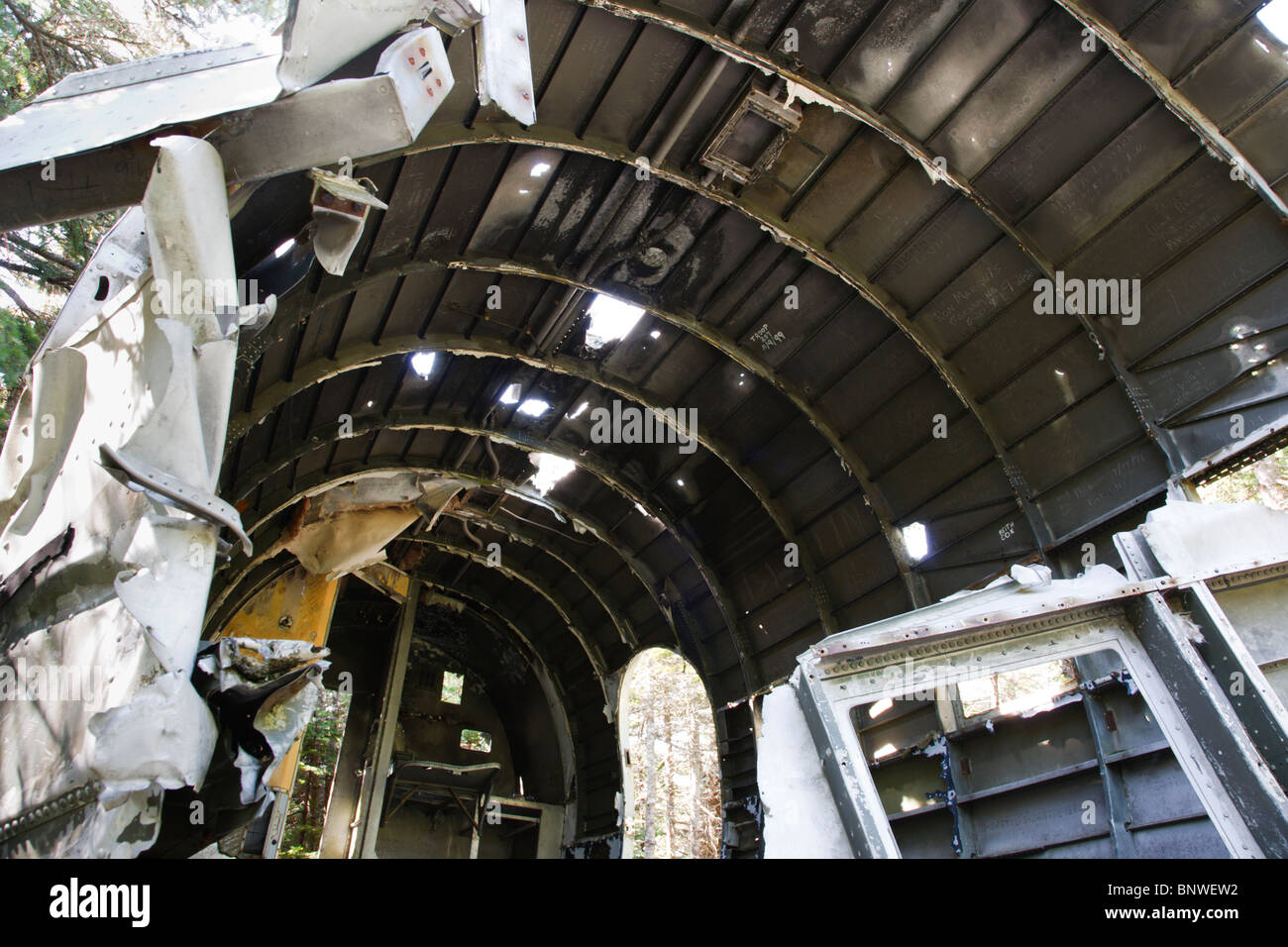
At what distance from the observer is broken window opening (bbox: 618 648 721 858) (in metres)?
34.1

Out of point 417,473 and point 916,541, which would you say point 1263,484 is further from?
point 417,473

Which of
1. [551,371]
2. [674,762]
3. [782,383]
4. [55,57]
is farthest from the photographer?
[674,762]

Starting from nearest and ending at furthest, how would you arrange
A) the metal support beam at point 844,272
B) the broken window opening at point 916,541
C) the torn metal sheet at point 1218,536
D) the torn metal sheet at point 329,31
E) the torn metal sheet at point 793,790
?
the torn metal sheet at point 793,790
the torn metal sheet at point 329,31
the torn metal sheet at point 1218,536
the metal support beam at point 844,272
the broken window opening at point 916,541

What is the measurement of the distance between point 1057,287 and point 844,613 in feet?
20.3

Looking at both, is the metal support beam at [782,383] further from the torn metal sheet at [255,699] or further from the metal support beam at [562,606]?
the metal support beam at [562,606]

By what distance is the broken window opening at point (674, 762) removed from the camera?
34.1 metres

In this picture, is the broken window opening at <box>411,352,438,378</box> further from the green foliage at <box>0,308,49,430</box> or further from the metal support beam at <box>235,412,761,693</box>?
the green foliage at <box>0,308,49,430</box>

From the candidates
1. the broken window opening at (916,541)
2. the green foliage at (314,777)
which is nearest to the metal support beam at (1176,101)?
the broken window opening at (916,541)

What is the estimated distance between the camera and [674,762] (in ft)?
118

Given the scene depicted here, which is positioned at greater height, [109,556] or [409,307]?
[409,307]

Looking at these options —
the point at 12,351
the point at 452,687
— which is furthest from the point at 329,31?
the point at 452,687

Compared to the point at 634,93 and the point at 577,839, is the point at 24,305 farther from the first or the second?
the point at 577,839

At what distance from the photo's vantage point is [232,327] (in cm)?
497
